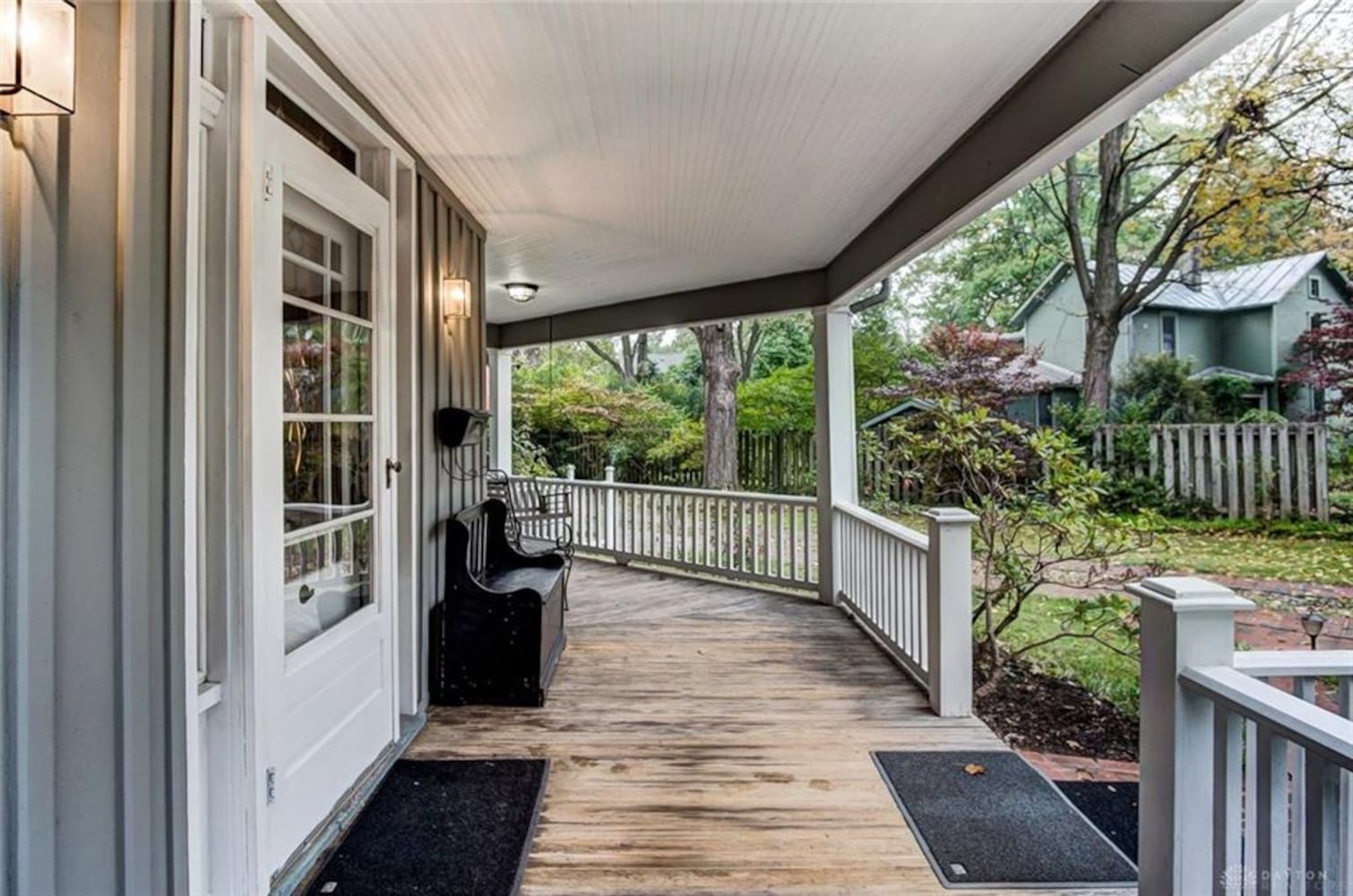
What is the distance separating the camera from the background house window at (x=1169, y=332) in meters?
10.5

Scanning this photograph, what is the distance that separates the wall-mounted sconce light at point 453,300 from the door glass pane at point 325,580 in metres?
1.21

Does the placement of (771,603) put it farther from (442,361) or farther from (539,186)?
(539,186)

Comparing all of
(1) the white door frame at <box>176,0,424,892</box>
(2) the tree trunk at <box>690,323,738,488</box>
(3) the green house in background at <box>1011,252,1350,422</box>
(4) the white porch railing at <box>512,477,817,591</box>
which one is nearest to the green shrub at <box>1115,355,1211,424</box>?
(3) the green house in background at <box>1011,252,1350,422</box>

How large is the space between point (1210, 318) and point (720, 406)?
345 inches

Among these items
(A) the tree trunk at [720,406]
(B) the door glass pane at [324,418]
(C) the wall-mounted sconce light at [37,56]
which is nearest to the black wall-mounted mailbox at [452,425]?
(B) the door glass pane at [324,418]

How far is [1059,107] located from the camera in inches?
79.5

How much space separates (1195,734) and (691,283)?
4462mm

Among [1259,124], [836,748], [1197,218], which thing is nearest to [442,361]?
[836,748]

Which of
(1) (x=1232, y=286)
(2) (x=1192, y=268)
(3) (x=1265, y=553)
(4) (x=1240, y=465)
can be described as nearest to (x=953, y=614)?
(3) (x=1265, y=553)

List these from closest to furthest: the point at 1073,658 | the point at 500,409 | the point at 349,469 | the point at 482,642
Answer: the point at 349,469 → the point at 482,642 → the point at 1073,658 → the point at 500,409

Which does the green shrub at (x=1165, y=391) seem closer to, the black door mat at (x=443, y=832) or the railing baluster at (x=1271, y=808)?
the railing baluster at (x=1271, y=808)

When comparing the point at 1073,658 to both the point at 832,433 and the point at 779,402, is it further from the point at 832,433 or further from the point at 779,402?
the point at 779,402

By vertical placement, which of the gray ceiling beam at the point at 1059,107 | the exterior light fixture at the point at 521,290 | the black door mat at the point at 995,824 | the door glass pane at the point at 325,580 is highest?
the exterior light fixture at the point at 521,290

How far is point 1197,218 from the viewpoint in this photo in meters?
5.77
